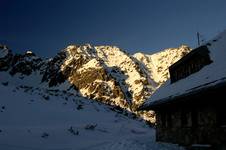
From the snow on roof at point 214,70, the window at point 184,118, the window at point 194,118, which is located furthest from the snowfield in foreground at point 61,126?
the snow on roof at point 214,70

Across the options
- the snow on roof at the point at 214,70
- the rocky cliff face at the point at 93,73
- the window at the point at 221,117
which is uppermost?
the rocky cliff face at the point at 93,73

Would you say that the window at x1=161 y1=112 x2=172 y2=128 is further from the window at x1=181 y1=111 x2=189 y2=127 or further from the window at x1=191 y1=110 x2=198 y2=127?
the window at x1=191 y1=110 x2=198 y2=127

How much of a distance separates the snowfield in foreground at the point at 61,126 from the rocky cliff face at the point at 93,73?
94366 millimetres

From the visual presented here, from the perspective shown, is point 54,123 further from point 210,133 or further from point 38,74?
point 38,74

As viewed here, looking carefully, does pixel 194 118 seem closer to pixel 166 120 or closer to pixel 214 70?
pixel 214 70

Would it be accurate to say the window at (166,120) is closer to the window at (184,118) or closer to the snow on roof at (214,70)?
the window at (184,118)

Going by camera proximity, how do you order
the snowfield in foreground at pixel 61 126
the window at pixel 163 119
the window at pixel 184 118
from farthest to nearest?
the window at pixel 163 119, the snowfield in foreground at pixel 61 126, the window at pixel 184 118

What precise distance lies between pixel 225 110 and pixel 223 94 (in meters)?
0.82

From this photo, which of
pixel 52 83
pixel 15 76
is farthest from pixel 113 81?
pixel 15 76

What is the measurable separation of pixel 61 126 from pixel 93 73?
12077 centimetres

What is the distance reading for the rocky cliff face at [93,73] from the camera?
146 meters

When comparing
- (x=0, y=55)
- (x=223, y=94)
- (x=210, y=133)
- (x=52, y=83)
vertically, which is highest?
(x=0, y=55)

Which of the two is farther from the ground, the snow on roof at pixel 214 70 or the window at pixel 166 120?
the snow on roof at pixel 214 70

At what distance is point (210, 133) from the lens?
61.1ft
